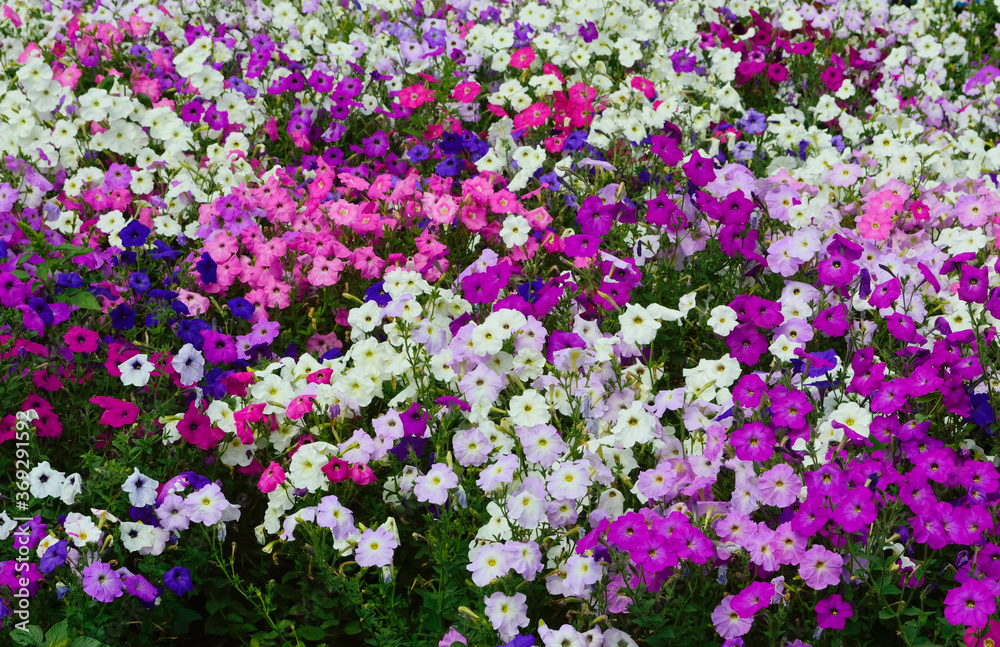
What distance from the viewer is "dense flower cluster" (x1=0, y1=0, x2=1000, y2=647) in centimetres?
297

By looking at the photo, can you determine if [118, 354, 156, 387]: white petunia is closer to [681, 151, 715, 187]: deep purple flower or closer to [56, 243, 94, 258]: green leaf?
[56, 243, 94, 258]: green leaf

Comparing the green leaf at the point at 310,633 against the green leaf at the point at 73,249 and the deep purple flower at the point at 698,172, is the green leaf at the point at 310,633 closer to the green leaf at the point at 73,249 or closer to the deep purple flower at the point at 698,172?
the green leaf at the point at 73,249

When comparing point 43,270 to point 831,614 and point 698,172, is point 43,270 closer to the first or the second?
point 698,172

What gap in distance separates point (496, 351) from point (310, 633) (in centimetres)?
126

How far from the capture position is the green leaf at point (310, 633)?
3.14 m

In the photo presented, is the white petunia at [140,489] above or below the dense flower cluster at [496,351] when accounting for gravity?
below

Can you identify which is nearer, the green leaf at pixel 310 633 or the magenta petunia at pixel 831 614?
the magenta petunia at pixel 831 614

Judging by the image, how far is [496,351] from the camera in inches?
141

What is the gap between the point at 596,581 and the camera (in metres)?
2.90

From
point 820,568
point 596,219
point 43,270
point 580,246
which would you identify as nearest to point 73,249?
point 43,270

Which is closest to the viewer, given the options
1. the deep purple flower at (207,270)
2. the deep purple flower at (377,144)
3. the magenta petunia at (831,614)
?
the magenta petunia at (831,614)

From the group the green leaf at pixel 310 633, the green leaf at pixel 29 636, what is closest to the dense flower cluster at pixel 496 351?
the green leaf at pixel 310 633

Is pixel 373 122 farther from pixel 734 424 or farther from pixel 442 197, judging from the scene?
pixel 734 424

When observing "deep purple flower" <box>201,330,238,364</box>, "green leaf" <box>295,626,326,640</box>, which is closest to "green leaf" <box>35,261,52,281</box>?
"deep purple flower" <box>201,330,238,364</box>
